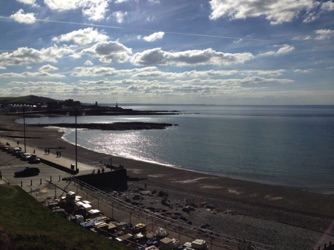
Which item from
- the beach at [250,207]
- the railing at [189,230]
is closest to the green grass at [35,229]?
the railing at [189,230]

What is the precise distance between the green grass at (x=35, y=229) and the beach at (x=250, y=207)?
13.3 meters

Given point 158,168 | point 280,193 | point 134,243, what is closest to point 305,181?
point 280,193

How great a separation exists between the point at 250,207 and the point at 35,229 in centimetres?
2545

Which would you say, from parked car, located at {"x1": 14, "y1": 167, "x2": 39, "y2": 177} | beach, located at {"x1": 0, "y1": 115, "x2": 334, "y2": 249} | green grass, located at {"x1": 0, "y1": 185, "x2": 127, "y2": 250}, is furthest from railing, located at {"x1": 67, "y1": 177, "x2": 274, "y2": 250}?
green grass, located at {"x1": 0, "y1": 185, "x2": 127, "y2": 250}

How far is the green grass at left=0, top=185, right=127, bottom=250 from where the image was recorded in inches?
561

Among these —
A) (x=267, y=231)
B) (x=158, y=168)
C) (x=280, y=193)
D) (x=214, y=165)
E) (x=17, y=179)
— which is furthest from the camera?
(x=214, y=165)

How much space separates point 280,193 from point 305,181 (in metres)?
9.31

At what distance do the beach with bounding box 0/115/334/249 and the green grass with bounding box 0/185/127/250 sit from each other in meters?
13.3

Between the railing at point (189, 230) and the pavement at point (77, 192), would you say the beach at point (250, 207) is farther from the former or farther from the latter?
the pavement at point (77, 192)

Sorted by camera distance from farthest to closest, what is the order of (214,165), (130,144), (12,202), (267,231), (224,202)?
(130,144) < (214,165) < (224,202) < (267,231) < (12,202)

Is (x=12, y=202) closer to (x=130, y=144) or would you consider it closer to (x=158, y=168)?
(x=158, y=168)

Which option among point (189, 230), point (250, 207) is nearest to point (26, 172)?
point (189, 230)

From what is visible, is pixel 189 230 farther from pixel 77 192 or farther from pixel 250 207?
pixel 250 207

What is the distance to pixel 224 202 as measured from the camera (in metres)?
38.2
